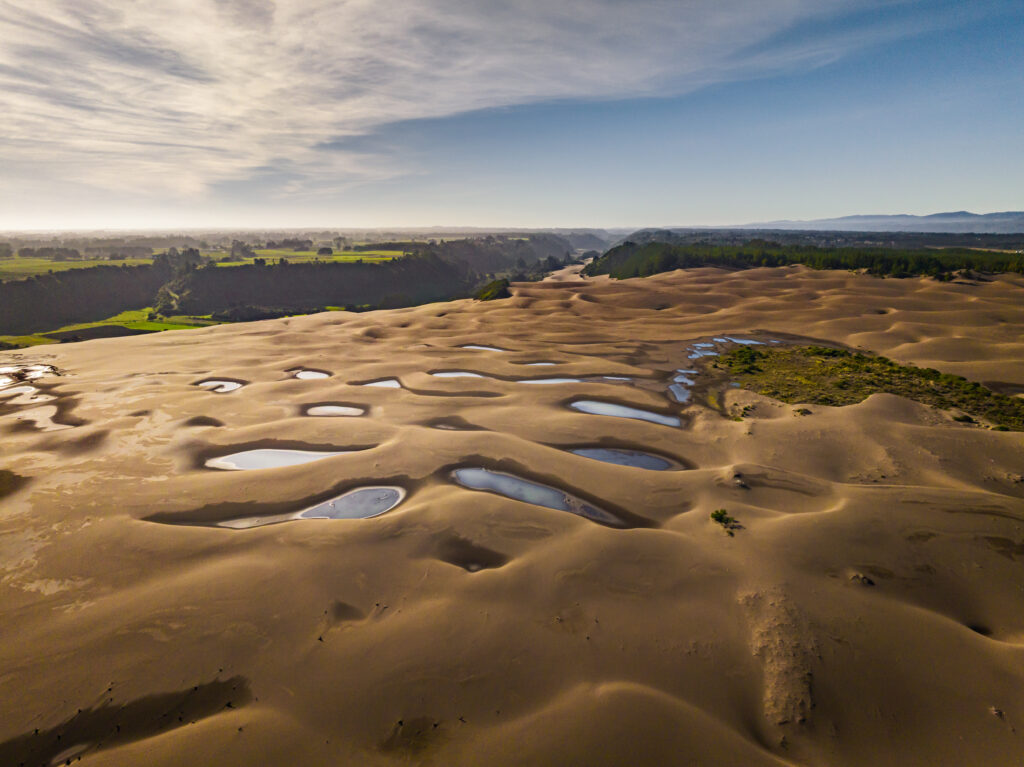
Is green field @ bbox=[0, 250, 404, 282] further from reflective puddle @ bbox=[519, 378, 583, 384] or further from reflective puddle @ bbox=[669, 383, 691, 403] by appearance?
reflective puddle @ bbox=[669, 383, 691, 403]

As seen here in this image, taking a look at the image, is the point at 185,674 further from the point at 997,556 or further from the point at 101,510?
the point at 997,556

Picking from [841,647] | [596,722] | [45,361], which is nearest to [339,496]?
[596,722]

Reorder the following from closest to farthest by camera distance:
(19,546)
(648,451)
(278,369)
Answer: (19,546) < (648,451) < (278,369)

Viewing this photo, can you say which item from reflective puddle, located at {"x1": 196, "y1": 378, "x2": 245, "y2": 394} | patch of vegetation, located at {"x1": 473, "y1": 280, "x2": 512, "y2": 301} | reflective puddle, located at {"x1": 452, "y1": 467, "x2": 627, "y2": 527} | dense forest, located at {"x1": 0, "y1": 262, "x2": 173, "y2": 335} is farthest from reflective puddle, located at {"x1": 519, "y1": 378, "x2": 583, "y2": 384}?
dense forest, located at {"x1": 0, "y1": 262, "x2": 173, "y2": 335}

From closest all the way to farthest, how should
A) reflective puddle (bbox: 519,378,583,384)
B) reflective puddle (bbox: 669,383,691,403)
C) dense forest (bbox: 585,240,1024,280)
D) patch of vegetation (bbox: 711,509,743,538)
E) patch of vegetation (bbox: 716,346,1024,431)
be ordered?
patch of vegetation (bbox: 711,509,743,538) < patch of vegetation (bbox: 716,346,1024,431) < reflective puddle (bbox: 669,383,691,403) < reflective puddle (bbox: 519,378,583,384) < dense forest (bbox: 585,240,1024,280)

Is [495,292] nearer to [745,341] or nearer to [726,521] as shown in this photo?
[745,341]

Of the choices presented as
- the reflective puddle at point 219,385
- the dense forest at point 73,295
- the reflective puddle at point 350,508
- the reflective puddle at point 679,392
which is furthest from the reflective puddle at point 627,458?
the dense forest at point 73,295
